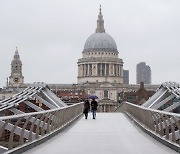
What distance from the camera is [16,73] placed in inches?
7229

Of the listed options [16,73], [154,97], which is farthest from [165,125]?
[16,73]

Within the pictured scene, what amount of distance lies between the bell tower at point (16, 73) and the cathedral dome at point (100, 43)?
938 inches

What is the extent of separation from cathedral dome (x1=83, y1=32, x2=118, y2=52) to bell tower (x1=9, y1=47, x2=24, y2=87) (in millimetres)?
23835

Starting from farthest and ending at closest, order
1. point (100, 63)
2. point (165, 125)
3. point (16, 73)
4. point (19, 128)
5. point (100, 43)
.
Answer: point (100, 43) → point (100, 63) → point (16, 73) → point (165, 125) → point (19, 128)

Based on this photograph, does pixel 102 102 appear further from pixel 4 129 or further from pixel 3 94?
pixel 4 129

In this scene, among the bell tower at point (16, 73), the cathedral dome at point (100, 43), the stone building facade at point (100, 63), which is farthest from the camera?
the cathedral dome at point (100, 43)

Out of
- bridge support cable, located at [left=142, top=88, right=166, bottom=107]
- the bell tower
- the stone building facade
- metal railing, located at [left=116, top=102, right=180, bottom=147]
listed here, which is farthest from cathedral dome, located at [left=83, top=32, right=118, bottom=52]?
metal railing, located at [left=116, top=102, right=180, bottom=147]

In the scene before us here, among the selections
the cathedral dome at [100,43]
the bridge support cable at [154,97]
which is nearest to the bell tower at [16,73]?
the cathedral dome at [100,43]

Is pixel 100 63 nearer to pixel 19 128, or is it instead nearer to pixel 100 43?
pixel 100 43

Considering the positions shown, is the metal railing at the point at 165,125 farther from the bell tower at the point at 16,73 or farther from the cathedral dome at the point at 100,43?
the cathedral dome at the point at 100,43

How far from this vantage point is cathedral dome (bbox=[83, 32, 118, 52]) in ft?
628

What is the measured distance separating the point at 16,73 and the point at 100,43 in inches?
1149

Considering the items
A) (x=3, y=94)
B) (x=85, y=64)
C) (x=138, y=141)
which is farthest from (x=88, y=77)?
(x=138, y=141)

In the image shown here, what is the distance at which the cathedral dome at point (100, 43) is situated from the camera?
191m
